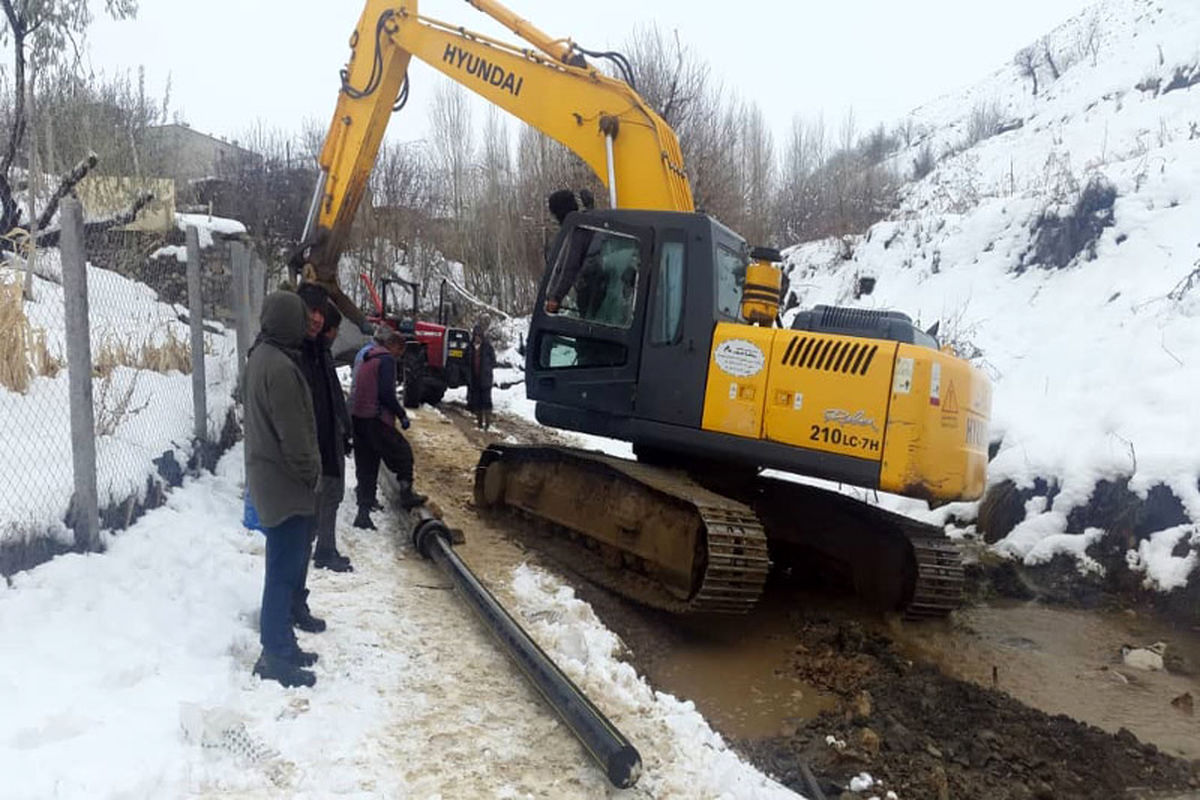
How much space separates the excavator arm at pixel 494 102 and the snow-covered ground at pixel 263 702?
3717 mm

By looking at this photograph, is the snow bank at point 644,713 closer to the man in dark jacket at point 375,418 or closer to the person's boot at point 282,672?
the person's boot at point 282,672

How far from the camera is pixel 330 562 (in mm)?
5727

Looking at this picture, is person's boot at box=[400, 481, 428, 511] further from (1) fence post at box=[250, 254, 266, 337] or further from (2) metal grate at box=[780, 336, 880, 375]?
(2) metal grate at box=[780, 336, 880, 375]

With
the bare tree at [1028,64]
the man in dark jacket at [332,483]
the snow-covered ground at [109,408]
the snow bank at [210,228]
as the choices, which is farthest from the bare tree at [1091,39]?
the man in dark jacket at [332,483]

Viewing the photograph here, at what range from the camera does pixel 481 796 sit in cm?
317

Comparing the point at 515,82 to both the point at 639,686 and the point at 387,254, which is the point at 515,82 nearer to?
the point at 639,686

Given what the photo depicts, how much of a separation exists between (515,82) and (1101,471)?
6.00 m

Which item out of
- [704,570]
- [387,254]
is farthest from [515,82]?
[387,254]

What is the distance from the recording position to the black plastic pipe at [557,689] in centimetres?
325

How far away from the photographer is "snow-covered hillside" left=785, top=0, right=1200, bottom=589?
6930 millimetres

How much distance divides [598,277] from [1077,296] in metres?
7.03

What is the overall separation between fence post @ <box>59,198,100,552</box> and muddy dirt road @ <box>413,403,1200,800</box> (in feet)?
8.37

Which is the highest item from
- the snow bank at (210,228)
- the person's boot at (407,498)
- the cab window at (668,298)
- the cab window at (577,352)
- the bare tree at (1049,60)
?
the bare tree at (1049,60)

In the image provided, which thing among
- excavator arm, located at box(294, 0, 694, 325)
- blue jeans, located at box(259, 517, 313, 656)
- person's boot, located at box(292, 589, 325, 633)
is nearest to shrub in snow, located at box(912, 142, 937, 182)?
excavator arm, located at box(294, 0, 694, 325)
